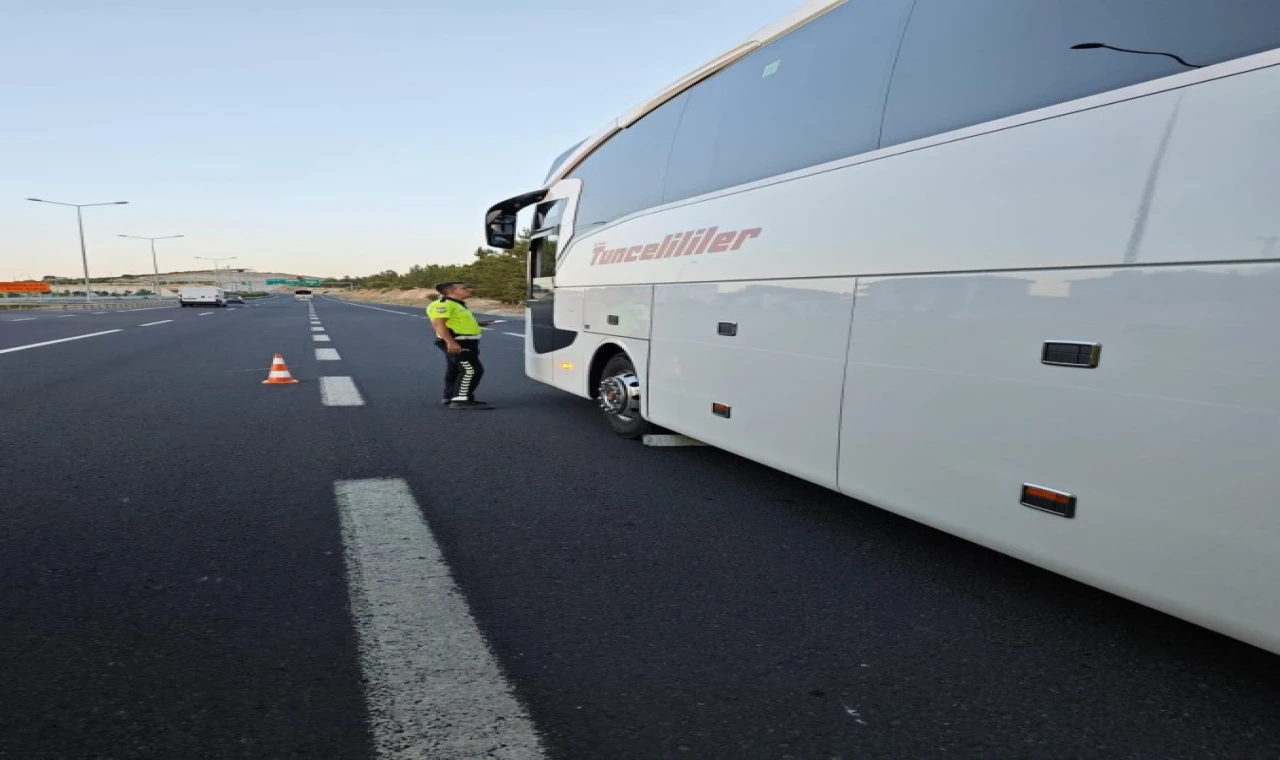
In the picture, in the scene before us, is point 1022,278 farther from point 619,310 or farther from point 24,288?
point 24,288

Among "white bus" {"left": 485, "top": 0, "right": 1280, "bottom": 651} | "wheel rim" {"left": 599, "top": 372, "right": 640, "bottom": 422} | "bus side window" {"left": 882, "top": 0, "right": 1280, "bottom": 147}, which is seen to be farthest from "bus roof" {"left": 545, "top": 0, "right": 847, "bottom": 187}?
"wheel rim" {"left": 599, "top": 372, "right": 640, "bottom": 422}

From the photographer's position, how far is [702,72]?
16.3ft

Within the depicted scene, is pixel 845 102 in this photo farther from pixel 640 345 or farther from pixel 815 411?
pixel 640 345

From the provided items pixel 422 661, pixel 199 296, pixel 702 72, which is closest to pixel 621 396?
pixel 702 72

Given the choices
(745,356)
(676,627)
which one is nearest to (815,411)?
(745,356)

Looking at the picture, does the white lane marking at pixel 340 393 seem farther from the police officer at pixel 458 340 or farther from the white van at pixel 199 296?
the white van at pixel 199 296

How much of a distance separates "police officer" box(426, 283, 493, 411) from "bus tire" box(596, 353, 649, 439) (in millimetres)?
1884

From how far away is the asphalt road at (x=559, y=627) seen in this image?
201 cm

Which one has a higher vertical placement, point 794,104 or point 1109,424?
point 794,104

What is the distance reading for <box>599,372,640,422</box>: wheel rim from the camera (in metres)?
5.78

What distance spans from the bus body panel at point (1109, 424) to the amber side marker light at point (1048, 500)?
0.09 ft

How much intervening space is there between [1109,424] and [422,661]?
7.73 feet

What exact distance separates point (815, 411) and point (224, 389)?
314 inches

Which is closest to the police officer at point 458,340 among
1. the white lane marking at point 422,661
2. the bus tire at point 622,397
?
the bus tire at point 622,397
